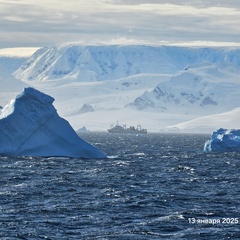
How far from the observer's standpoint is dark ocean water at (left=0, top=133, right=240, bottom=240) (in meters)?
38.1

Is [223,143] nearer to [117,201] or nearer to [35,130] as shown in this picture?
[35,130]

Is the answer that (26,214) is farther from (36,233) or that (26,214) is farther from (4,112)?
(4,112)

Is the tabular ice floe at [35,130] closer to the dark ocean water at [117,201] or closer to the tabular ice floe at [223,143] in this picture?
the dark ocean water at [117,201]

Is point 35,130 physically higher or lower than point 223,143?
higher

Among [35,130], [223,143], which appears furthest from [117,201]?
[223,143]

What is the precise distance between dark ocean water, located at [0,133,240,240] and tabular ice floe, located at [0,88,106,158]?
5.20 meters

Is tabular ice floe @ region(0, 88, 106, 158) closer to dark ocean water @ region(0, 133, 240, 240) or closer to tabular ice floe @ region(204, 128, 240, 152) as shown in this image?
dark ocean water @ region(0, 133, 240, 240)

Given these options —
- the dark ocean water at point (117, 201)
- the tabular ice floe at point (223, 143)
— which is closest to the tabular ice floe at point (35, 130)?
the dark ocean water at point (117, 201)

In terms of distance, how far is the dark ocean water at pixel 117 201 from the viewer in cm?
3806

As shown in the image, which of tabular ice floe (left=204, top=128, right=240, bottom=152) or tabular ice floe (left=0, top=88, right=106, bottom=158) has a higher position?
tabular ice floe (left=0, top=88, right=106, bottom=158)

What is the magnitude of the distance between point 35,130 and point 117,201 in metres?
32.7

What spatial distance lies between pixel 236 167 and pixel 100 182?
21493mm

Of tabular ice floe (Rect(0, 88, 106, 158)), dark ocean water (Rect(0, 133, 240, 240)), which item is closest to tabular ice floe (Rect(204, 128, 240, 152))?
tabular ice floe (Rect(0, 88, 106, 158))

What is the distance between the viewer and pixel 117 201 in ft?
156
